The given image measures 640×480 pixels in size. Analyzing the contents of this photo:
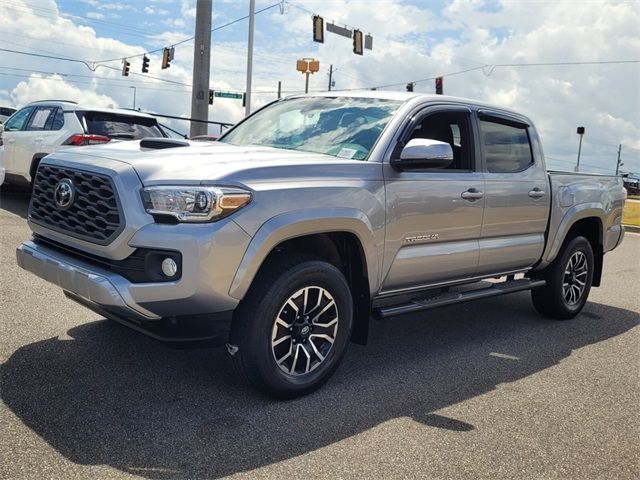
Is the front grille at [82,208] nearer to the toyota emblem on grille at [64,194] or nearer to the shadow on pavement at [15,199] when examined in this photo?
Result: the toyota emblem on grille at [64,194]

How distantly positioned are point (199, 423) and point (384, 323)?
2.70m

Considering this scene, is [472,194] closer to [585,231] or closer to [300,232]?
[300,232]

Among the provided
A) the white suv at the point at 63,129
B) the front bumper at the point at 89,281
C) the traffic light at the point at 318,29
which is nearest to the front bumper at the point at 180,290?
the front bumper at the point at 89,281

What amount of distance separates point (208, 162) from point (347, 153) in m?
1.09

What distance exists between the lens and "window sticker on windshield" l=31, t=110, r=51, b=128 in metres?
9.77

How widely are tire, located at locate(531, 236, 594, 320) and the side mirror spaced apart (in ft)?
8.37

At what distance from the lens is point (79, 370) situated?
3969 millimetres

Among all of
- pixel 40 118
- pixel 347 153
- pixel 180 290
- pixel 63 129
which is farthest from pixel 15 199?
pixel 180 290

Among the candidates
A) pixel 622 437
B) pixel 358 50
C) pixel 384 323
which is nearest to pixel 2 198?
pixel 384 323

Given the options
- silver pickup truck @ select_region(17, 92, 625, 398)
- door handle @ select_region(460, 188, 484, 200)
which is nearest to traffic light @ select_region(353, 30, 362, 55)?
silver pickup truck @ select_region(17, 92, 625, 398)

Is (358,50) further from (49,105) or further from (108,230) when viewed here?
(108,230)

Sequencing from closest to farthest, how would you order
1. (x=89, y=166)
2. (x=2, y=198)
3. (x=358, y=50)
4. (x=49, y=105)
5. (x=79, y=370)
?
(x=89, y=166), (x=79, y=370), (x=49, y=105), (x=2, y=198), (x=358, y=50)

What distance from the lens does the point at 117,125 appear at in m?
9.45

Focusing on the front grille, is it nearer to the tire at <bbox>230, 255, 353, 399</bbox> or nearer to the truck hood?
the truck hood
